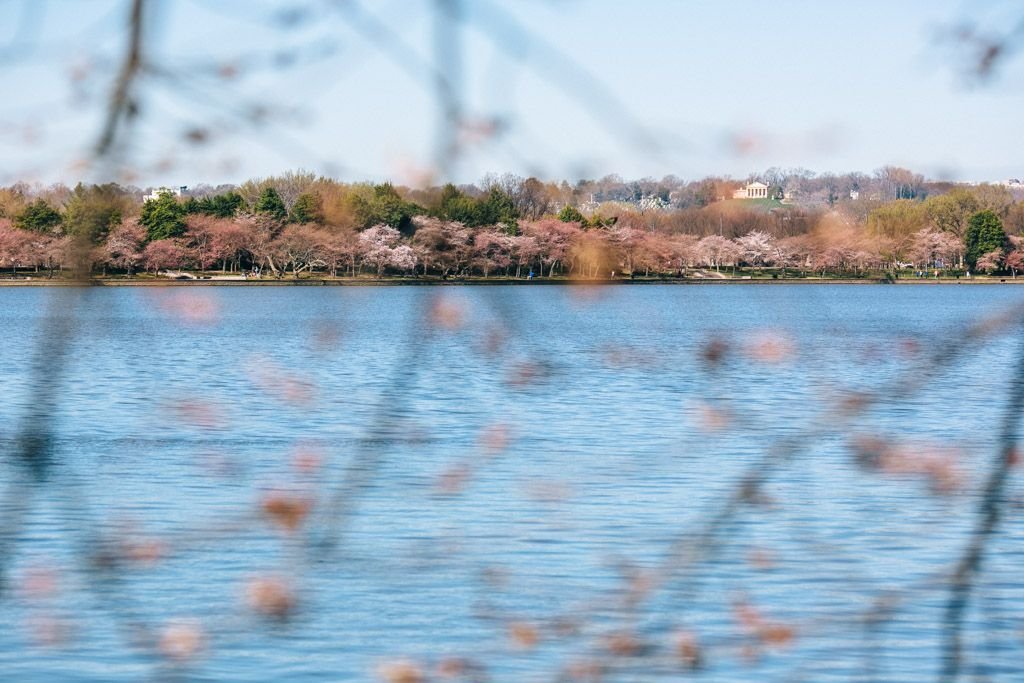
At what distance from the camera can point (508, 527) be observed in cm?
1482

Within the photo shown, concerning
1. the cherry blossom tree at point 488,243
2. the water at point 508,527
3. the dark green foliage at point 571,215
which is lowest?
the water at point 508,527

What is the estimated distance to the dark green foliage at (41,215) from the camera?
12.6 feet

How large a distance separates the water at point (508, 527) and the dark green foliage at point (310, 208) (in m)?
0.32

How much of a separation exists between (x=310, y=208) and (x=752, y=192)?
1016mm

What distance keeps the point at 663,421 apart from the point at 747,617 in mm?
19589

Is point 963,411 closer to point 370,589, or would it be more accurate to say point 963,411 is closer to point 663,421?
point 663,421

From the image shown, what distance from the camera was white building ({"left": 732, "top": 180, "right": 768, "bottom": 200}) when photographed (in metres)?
3.24

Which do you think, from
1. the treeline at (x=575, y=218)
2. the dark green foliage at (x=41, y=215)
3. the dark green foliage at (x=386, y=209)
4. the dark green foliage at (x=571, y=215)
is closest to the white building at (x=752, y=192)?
the treeline at (x=575, y=218)

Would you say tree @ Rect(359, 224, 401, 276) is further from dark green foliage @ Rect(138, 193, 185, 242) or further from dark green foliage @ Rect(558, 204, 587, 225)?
dark green foliage @ Rect(138, 193, 185, 242)

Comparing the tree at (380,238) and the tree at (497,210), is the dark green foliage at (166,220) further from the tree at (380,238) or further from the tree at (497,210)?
the tree at (497,210)

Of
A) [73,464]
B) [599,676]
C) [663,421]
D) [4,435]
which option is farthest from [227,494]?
[599,676]

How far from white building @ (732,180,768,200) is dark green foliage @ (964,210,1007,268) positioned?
2196 mm

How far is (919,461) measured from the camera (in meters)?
5.25

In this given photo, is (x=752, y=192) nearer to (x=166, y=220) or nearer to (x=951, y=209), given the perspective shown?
(x=951, y=209)
